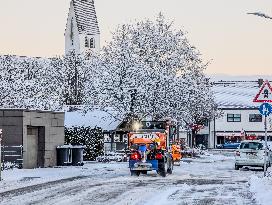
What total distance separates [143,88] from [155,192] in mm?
41235

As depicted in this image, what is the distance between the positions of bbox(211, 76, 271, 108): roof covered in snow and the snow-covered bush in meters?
59.0

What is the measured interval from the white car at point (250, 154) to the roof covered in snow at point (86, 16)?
114m

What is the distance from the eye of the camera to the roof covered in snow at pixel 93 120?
2408 inches

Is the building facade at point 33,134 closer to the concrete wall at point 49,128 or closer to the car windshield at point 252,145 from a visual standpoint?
the concrete wall at point 49,128

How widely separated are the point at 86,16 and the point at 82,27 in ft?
9.21

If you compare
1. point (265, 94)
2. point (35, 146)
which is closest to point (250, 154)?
point (35, 146)

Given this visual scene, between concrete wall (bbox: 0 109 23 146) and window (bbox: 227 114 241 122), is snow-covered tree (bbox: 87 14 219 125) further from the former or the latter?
window (bbox: 227 114 241 122)

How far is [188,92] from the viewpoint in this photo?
63656 millimetres

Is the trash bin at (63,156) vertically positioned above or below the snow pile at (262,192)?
above

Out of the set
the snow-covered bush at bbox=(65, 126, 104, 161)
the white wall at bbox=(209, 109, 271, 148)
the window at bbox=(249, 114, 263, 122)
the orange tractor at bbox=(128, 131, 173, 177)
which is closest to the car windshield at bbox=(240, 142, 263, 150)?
the orange tractor at bbox=(128, 131, 173, 177)

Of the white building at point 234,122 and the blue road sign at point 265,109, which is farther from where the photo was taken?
the white building at point 234,122

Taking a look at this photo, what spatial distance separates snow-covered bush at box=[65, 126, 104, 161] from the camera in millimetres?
46656

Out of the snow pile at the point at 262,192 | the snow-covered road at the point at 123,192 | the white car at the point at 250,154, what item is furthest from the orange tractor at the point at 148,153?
the snow pile at the point at 262,192

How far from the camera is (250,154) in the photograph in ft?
122
